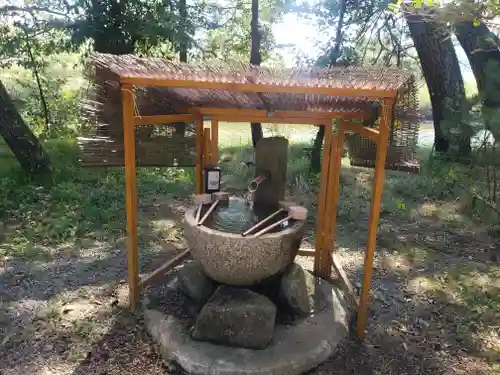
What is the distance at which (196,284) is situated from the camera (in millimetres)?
3398

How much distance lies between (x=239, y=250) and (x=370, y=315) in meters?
1.52

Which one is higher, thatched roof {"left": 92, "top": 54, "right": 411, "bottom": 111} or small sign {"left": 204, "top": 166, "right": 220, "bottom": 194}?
thatched roof {"left": 92, "top": 54, "right": 411, "bottom": 111}

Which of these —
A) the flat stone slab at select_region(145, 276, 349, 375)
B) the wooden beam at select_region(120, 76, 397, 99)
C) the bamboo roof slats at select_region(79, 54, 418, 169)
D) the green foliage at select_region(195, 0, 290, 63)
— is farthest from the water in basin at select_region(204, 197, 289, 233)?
the green foliage at select_region(195, 0, 290, 63)

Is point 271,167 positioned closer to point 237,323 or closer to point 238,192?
point 237,323

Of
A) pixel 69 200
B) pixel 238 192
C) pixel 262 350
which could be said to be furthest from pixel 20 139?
pixel 262 350

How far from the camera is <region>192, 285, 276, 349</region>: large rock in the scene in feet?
9.68

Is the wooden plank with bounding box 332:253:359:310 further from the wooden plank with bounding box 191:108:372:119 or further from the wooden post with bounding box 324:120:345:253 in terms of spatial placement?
the wooden plank with bounding box 191:108:372:119

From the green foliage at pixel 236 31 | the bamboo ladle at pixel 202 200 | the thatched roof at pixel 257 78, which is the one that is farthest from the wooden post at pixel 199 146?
the green foliage at pixel 236 31

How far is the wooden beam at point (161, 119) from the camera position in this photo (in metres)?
3.35

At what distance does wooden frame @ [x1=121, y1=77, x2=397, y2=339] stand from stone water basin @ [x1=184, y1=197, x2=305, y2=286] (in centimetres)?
54

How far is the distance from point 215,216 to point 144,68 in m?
1.33

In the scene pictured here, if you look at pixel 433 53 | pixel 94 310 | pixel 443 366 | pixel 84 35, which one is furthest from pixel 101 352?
pixel 433 53

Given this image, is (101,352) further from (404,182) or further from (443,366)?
(404,182)

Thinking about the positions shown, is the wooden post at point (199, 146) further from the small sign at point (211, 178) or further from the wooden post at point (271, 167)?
the wooden post at point (271, 167)
